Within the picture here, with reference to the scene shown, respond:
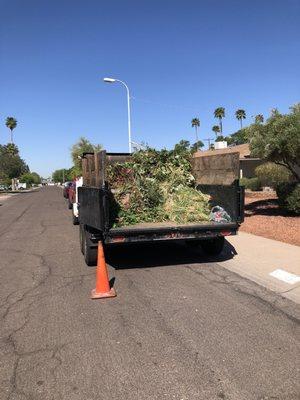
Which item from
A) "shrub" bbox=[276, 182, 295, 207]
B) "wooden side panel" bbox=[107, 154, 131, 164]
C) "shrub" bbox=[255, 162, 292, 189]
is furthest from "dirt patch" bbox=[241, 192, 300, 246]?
"shrub" bbox=[255, 162, 292, 189]

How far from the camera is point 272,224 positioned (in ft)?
47.2

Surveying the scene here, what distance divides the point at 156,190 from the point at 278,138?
7.40m

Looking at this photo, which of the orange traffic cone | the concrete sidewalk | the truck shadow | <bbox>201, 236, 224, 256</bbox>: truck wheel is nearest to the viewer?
the orange traffic cone

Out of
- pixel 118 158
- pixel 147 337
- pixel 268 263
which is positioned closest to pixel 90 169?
pixel 118 158

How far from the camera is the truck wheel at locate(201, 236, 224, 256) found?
972 centimetres

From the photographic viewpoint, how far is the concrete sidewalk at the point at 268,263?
290 inches

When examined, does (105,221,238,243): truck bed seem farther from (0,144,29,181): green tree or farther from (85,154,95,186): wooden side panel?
(0,144,29,181): green tree

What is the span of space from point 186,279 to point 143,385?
3.92m

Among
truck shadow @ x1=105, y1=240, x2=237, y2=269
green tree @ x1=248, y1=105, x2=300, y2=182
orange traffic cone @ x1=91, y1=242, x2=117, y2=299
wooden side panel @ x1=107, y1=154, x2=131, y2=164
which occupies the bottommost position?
truck shadow @ x1=105, y1=240, x2=237, y2=269

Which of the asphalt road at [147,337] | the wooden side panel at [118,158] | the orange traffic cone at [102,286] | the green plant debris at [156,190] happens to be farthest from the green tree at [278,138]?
the orange traffic cone at [102,286]

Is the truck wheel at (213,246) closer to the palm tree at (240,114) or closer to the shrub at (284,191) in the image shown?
the shrub at (284,191)

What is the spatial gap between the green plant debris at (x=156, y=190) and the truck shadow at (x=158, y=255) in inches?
36.6

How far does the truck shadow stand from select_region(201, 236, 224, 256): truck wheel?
0.11 m

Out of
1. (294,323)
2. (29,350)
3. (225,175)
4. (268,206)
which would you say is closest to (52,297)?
(29,350)
